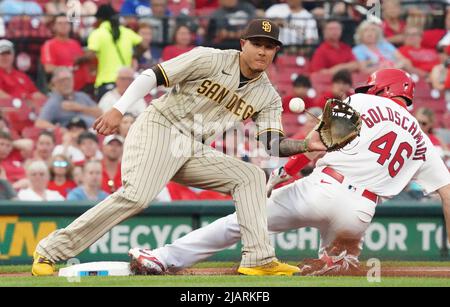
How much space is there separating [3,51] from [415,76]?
5015 mm

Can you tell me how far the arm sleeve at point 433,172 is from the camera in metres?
8.16

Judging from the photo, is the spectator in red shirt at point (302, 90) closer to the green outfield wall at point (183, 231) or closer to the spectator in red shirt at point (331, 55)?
the spectator in red shirt at point (331, 55)

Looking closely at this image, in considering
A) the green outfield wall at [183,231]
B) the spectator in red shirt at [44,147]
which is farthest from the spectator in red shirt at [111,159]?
the green outfield wall at [183,231]

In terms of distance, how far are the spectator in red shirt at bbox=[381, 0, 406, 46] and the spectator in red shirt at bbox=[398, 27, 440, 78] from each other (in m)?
0.16

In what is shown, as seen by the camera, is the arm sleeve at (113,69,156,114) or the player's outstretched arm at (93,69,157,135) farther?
the arm sleeve at (113,69,156,114)

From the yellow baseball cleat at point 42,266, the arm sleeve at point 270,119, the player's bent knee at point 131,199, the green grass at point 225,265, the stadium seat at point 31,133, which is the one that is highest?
the arm sleeve at point 270,119

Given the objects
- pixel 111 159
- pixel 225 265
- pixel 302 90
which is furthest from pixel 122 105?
pixel 302 90

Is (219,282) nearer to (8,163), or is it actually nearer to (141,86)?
(141,86)

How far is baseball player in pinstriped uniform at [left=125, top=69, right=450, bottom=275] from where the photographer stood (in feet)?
25.9

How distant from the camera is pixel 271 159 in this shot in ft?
39.7

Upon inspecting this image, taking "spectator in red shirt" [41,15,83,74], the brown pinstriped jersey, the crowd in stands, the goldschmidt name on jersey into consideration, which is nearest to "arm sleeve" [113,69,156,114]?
the brown pinstriped jersey

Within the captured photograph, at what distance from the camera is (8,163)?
12.2m

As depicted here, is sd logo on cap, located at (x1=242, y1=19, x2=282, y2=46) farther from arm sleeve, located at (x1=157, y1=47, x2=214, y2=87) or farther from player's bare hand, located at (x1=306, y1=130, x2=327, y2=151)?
player's bare hand, located at (x1=306, y1=130, x2=327, y2=151)
